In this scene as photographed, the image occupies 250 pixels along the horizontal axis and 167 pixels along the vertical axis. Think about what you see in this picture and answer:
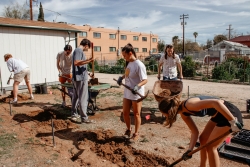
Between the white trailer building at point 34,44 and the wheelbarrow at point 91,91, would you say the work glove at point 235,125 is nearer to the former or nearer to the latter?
the wheelbarrow at point 91,91

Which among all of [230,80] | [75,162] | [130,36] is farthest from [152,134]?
[130,36]

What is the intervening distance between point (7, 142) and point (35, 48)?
266 inches

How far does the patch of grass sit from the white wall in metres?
5.55

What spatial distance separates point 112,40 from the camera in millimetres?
42844

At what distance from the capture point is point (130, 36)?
151 ft

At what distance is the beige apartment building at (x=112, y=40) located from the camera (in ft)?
127

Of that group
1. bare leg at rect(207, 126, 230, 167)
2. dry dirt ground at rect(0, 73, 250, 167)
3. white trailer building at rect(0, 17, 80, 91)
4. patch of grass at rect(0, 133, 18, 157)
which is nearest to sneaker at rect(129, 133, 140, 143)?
dry dirt ground at rect(0, 73, 250, 167)

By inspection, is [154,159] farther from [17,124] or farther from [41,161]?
[17,124]

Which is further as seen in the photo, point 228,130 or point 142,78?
point 142,78

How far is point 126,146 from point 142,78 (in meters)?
1.21

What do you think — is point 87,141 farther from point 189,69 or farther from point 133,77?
point 189,69

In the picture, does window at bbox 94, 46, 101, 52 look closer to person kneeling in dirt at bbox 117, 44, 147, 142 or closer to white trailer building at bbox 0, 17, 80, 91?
white trailer building at bbox 0, 17, 80, 91

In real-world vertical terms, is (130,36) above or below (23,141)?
above

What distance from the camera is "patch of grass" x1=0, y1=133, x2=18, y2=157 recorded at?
4.01m
